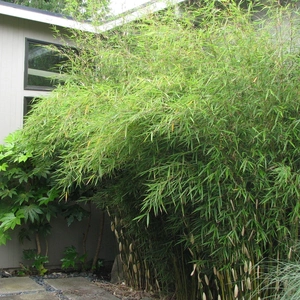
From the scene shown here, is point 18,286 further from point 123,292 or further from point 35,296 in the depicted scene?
point 123,292

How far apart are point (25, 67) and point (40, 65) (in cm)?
19

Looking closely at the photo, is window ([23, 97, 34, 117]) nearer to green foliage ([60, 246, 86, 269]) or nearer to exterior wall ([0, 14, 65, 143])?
exterior wall ([0, 14, 65, 143])

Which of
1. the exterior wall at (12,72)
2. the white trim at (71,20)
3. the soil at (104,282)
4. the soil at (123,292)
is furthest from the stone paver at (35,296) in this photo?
the white trim at (71,20)

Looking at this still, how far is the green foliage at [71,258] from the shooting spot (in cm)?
516

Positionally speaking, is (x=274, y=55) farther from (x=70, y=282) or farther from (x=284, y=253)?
(x=70, y=282)

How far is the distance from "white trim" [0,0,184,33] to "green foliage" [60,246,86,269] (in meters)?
2.54

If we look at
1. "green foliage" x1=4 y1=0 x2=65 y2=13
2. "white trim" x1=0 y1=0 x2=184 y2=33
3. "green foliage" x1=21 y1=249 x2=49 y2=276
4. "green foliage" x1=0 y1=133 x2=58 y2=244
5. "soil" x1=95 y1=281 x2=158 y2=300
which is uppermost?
"green foliage" x1=4 y1=0 x2=65 y2=13

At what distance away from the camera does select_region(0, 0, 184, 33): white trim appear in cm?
436

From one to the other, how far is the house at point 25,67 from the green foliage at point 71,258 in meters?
0.23

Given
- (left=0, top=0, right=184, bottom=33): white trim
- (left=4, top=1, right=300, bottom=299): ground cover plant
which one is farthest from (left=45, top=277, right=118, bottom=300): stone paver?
(left=0, top=0, right=184, bottom=33): white trim

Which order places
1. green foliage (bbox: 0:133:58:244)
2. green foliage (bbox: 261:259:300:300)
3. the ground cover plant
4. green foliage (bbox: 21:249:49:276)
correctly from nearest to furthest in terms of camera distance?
green foliage (bbox: 261:259:300:300), the ground cover plant, green foliage (bbox: 0:133:58:244), green foliage (bbox: 21:249:49:276)

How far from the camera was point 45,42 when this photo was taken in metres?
5.43

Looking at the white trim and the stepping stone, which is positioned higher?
the white trim

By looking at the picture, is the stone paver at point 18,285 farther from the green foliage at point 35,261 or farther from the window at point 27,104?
the window at point 27,104
